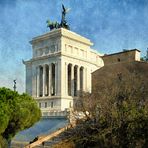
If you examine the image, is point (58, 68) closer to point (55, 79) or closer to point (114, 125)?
point (55, 79)

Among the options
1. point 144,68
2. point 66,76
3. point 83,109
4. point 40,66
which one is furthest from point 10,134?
point 40,66

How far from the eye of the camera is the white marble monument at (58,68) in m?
58.8

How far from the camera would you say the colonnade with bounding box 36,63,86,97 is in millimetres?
59562

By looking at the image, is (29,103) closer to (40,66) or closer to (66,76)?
(66,76)

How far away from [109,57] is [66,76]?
9730 millimetres

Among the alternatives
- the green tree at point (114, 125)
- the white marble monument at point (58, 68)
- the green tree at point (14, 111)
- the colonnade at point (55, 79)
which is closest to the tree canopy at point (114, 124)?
the green tree at point (114, 125)

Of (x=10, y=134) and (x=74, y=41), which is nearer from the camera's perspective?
(x=10, y=134)

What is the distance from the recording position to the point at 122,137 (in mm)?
22578

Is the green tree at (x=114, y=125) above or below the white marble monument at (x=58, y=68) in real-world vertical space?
below

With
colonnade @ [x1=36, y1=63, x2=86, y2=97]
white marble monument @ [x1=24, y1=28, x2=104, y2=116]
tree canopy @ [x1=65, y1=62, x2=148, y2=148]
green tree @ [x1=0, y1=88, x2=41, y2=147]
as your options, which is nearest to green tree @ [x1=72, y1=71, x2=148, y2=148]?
tree canopy @ [x1=65, y1=62, x2=148, y2=148]

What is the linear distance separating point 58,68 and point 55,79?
6.00 feet

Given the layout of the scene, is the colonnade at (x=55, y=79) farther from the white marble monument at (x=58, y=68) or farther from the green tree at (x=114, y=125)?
the green tree at (x=114, y=125)

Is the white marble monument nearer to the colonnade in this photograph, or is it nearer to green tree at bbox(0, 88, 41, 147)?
the colonnade

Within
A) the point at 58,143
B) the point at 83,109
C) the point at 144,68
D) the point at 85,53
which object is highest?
the point at 85,53
